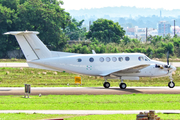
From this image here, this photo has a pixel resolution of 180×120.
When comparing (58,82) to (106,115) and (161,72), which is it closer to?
(161,72)

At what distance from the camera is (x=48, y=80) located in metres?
37.1

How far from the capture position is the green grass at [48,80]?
33906mm

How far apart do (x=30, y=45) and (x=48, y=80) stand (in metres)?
9.37

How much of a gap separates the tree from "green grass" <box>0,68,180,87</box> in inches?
1467

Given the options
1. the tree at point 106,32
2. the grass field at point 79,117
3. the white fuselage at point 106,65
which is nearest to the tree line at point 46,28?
the tree at point 106,32

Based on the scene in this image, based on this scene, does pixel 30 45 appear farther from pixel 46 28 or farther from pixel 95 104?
pixel 46 28

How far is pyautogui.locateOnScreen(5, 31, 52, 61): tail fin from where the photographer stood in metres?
28.3

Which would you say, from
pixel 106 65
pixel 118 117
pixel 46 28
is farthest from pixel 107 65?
pixel 46 28

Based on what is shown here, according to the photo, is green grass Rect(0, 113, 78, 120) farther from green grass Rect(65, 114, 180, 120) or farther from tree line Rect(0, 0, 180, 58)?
tree line Rect(0, 0, 180, 58)

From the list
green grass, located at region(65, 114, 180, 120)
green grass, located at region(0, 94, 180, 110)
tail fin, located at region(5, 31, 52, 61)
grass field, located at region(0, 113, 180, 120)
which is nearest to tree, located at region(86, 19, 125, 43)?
tail fin, located at region(5, 31, 52, 61)

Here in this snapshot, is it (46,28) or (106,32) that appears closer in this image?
(46,28)

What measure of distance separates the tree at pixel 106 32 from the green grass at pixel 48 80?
37.3 meters

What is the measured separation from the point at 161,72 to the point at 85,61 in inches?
295

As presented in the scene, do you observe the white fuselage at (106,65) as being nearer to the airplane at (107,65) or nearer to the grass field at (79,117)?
the airplane at (107,65)
